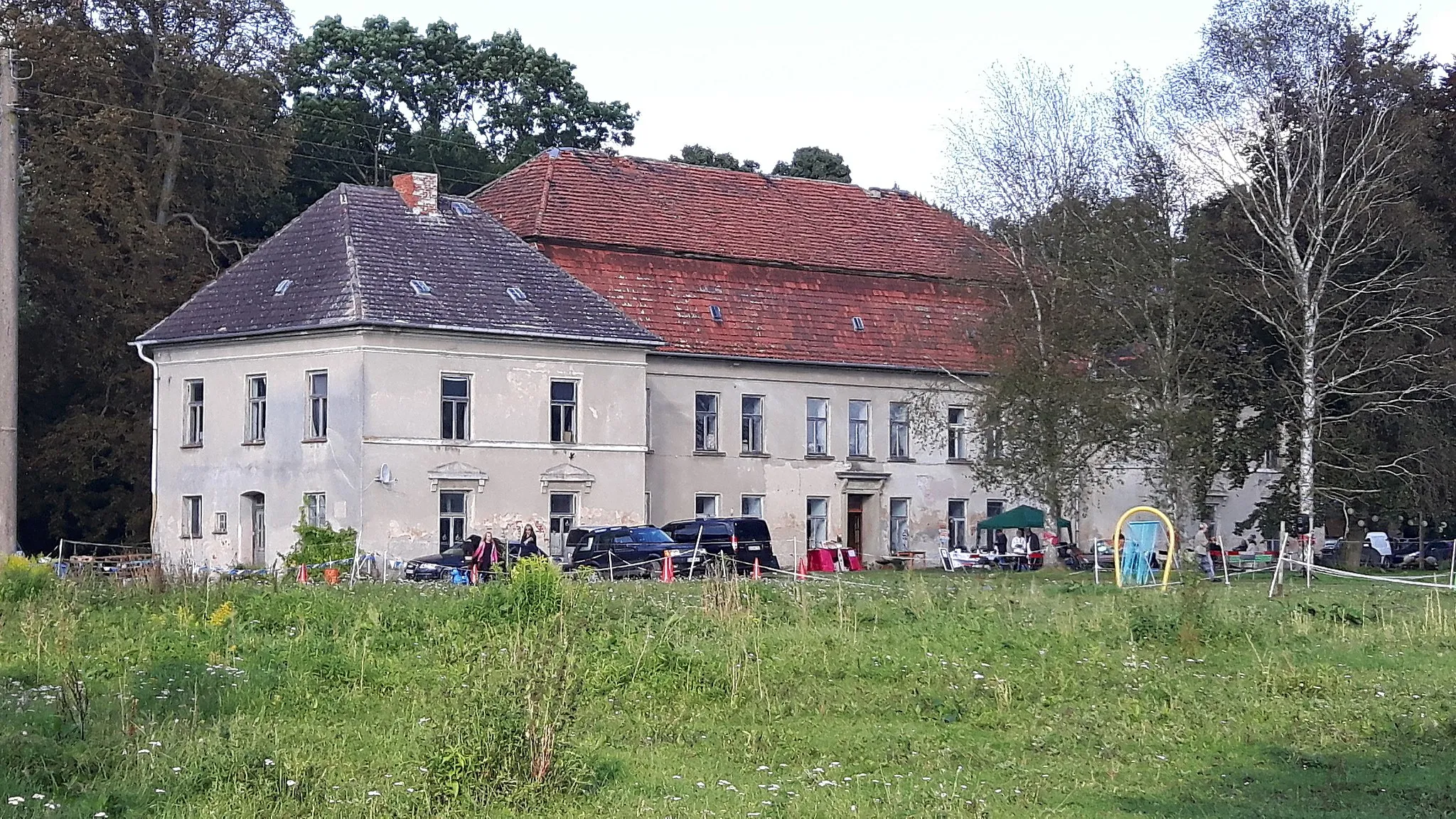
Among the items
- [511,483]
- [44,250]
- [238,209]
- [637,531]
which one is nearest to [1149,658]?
[637,531]

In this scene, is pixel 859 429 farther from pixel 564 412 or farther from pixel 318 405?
pixel 318 405

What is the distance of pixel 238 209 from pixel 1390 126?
3675cm

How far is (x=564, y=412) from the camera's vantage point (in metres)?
47.0

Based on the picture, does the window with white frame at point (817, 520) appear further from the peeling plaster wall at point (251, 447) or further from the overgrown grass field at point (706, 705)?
the overgrown grass field at point (706, 705)

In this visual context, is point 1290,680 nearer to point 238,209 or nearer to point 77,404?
point 77,404

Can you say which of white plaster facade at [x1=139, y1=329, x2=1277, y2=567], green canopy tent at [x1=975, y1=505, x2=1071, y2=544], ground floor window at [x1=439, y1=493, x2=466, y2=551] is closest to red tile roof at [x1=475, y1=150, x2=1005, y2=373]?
white plaster facade at [x1=139, y1=329, x2=1277, y2=567]

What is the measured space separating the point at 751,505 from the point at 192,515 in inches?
607

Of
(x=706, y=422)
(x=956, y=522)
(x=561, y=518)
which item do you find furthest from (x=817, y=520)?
(x=561, y=518)

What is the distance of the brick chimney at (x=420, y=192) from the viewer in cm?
4884

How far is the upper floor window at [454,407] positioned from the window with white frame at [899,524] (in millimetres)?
15310

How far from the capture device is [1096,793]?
13211mm

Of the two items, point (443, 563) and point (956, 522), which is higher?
point (956, 522)

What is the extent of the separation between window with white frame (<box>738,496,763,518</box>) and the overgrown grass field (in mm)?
26970

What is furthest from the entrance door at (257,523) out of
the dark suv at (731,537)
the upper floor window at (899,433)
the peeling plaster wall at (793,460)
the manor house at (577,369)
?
the upper floor window at (899,433)
